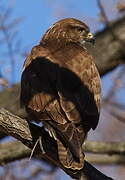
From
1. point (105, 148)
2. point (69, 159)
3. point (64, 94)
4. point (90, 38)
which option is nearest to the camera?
point (69, 159)

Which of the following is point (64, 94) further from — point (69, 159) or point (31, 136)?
point (69, 159)

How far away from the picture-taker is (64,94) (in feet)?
18.7

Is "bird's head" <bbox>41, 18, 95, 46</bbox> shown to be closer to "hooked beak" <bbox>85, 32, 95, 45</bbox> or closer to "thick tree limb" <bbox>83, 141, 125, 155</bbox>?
"hooked beak" <bbox>85, 32, 95, 45</bbox>

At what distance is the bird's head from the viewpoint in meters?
6.91

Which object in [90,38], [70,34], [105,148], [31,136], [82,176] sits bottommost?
[105,148]

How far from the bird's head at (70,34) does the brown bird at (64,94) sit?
0.89 ft

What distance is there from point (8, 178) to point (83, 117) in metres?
3.14

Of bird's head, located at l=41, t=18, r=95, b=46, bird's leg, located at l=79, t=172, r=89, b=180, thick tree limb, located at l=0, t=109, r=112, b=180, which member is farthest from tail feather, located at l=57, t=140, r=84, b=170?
bird's head, located at l=41, t=18, r=95, b=46

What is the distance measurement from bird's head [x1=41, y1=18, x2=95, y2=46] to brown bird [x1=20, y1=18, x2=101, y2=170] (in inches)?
10.6

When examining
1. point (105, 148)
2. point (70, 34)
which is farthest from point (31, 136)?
point (105, 148)

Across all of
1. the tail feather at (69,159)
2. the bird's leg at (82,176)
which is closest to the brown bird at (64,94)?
the tail feather at (69,159)

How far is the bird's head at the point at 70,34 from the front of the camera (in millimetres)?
6910

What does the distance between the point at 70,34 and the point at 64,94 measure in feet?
4.45

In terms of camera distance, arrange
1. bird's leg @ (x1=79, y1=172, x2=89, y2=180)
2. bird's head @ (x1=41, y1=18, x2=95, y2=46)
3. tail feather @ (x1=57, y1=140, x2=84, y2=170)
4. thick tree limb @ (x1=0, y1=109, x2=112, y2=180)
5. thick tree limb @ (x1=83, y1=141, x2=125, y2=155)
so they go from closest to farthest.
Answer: tail feather @ (x1=57, y1=140, x2=84, y2=170) < thick tree limb @ (x1=0, y1=109, x2=112, y2=180) < bird's leg @ (x1=79, y1=172, x2=89, y2=180) < bird's head @ (x1=41, y1=18, x2=95, y2=46) < thick tree limb @ (x1=83, y1=141, x2=125, y2=155)
